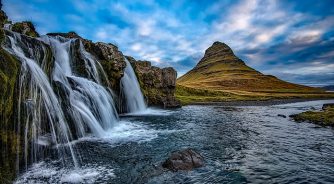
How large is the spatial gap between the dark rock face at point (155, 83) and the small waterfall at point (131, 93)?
4.03 metres

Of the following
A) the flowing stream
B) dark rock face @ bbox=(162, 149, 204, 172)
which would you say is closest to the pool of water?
the flowing stream

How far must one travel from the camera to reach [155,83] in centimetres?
6562

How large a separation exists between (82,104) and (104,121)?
4.34 m

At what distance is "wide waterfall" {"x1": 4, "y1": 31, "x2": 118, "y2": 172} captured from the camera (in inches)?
696

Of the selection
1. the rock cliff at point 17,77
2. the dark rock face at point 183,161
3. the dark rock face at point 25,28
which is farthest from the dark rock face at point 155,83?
the dark rock face at point 183,161

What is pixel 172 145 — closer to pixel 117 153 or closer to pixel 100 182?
pixel 117 153

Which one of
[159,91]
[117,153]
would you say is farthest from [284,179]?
[159,91]

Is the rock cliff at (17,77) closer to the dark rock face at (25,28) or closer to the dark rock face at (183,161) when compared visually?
the dark rock face at (25,28)

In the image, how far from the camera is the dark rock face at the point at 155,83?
62713mm

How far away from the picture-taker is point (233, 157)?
19.6 metres

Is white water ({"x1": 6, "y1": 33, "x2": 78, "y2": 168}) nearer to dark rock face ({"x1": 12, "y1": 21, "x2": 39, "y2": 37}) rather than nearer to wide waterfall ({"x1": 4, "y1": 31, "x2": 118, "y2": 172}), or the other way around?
wide waterfall ({"x1": 4, "y1": 31, "x2": 118, "y2": 172})

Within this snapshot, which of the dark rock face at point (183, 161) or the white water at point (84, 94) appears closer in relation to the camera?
the dark rock face at point (183, 161)

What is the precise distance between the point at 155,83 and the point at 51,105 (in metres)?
45.3

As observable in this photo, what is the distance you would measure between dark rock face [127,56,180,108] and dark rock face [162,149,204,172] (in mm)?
42558
